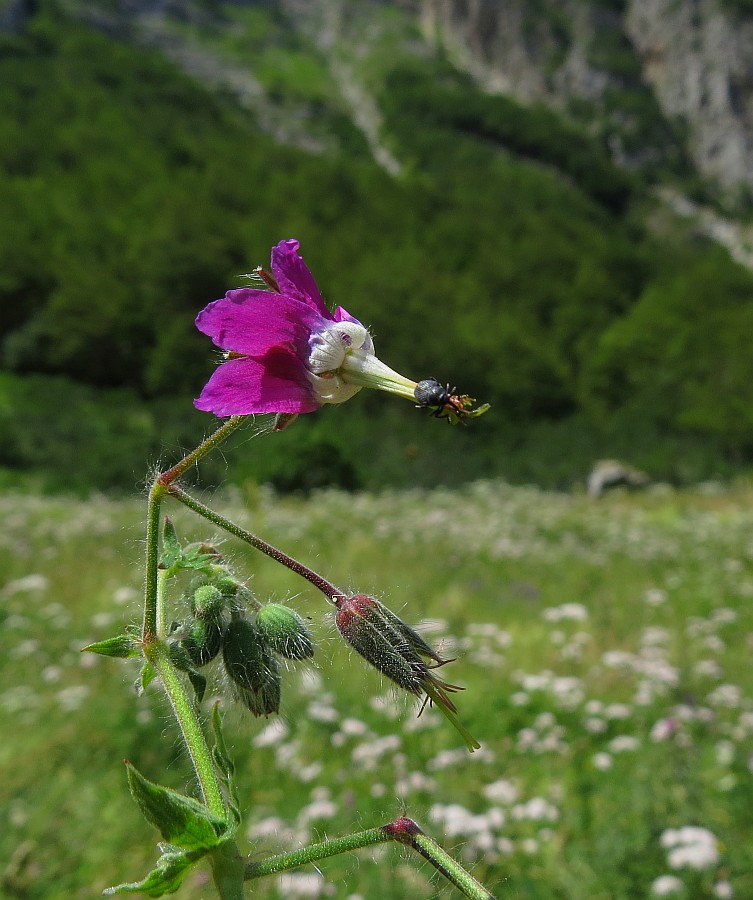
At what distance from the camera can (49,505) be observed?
446 inches

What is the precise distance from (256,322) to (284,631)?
421mm

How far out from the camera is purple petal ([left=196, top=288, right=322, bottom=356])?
0.91m

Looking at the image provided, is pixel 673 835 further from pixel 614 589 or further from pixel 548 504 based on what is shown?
pixel 548 504

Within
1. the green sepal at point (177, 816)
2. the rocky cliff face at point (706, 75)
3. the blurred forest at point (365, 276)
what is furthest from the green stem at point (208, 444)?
the rocky cliff face at point (706, 75)

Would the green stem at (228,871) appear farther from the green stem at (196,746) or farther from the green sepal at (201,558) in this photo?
the green sepal at (201,558)

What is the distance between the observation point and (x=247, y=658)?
110cm

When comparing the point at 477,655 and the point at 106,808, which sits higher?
the point at 477,655

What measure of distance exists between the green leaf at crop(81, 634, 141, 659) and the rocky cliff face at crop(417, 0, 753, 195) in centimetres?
8031

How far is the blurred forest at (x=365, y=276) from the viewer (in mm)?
22828

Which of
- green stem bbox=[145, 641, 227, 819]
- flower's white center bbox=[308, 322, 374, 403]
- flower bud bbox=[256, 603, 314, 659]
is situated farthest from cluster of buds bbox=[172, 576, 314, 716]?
flower's white center bbox=[308, 322, 374, 403]

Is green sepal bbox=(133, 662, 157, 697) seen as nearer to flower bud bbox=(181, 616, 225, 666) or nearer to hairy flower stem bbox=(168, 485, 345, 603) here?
flower bud bbox=(181, 616, 225, 666)

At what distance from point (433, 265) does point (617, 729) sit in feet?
145

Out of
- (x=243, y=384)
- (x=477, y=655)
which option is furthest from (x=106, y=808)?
(x=243, y=384)

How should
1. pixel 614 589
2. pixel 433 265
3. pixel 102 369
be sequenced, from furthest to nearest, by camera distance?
pixel 433 265 → pixel 102 369 → pixel 614 589
